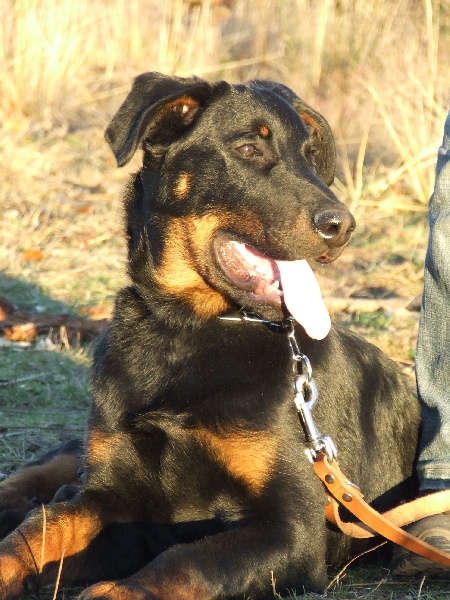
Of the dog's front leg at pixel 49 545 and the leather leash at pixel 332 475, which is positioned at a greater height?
the leather leash at pixel 332 475

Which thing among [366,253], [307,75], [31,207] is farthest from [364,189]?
[31,207]

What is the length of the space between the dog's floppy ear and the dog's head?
0.21 metres

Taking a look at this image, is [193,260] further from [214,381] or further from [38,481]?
[38,481]

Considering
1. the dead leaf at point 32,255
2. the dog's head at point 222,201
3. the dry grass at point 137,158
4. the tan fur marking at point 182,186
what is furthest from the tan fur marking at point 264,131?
the dead leaf at point 32,255

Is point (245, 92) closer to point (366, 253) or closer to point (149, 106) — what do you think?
point (149, 106)

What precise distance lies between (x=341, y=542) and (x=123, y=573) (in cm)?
89

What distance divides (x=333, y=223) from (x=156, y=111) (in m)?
0.81

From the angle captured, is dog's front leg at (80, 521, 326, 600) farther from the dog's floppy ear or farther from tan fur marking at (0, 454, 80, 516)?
the dog's floppy ear

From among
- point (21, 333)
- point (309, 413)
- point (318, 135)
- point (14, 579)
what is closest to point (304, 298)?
point (309, 413)

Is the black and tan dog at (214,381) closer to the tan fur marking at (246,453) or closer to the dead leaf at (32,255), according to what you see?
the tan fur marking at (246,453)

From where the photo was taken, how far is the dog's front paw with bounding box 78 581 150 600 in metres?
2.85

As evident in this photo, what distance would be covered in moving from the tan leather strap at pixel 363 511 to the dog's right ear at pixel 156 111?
136 cm

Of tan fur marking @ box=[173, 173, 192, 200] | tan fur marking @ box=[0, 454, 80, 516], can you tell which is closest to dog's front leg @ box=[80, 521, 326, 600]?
tan fur marking @ box=[0, 454, 80, 516]

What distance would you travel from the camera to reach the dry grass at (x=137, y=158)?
283 inches
